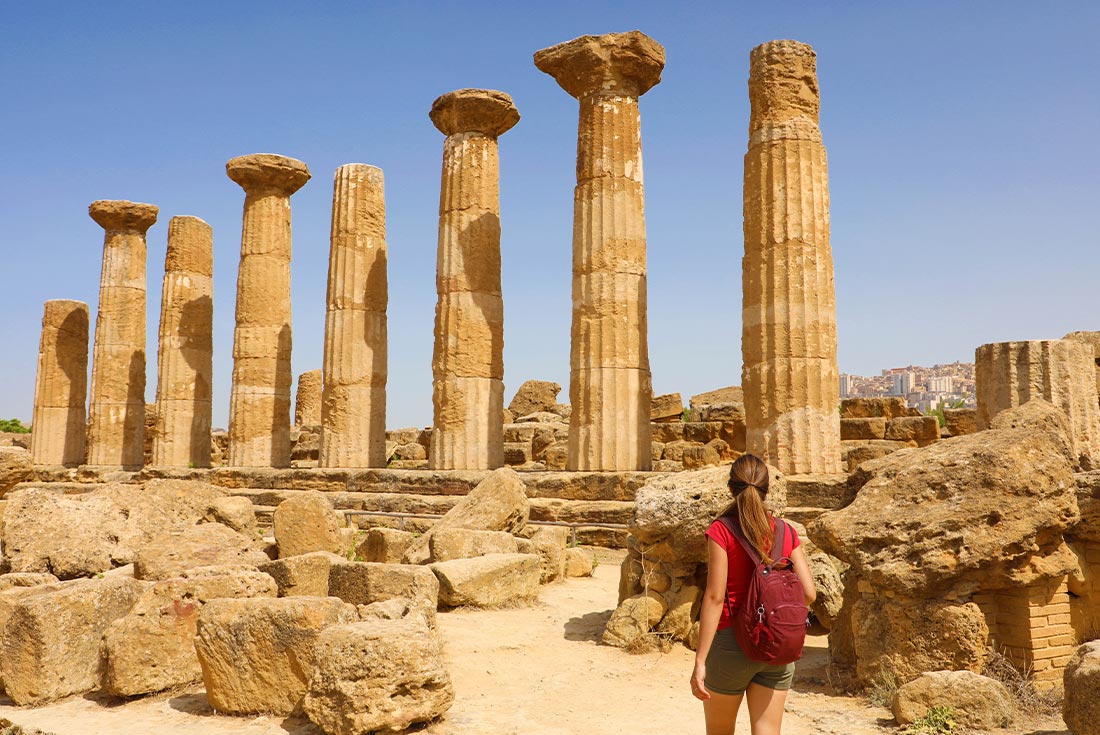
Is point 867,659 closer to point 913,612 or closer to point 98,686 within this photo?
point 913,612

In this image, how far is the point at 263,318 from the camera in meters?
18.6

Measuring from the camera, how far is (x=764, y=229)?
1182 centimetres

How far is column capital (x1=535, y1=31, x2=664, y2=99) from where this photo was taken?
1311cm

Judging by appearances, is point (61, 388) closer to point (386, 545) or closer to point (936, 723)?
point (386, 545)

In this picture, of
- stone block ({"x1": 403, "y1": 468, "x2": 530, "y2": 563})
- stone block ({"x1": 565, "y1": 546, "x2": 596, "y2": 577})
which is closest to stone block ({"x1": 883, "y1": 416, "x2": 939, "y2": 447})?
stone block ({"x1": 565, "y1": 546, "x2": 596, "y2": 577})

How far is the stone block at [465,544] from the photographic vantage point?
30.5 feet

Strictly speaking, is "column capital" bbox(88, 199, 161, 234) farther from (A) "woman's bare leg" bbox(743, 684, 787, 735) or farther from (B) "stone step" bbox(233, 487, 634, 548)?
(A) "woman's bare leg" bbox(743, 684, 787, 735)

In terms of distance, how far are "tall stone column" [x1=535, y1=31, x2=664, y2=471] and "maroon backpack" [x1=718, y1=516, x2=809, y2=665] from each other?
28.3 ft

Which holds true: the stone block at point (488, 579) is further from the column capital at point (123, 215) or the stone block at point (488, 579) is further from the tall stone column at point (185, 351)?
the column capital at point (123, 215)

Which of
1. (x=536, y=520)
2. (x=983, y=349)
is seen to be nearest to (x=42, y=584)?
(x=536, y=520)

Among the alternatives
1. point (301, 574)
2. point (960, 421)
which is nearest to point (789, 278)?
point (301, 574)

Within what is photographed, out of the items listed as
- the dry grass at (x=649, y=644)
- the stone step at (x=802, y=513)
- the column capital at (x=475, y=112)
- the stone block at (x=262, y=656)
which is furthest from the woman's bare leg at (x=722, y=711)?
the column capital at (x=475, y=112)

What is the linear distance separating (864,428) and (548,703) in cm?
1385

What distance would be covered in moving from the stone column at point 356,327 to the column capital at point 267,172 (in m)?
2.10
